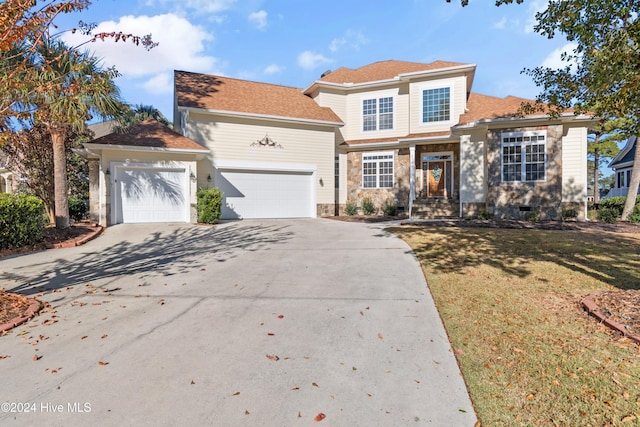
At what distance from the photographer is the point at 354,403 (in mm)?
2711

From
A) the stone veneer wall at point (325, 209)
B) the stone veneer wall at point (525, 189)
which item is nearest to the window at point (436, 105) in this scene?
the stone veneer wall at point (525, 189)

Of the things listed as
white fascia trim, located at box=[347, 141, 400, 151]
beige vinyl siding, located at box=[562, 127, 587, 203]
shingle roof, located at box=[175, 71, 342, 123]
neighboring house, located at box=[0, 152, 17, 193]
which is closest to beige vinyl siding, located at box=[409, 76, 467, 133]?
white fascia trim, located at box=[347, 141, 400, 151]

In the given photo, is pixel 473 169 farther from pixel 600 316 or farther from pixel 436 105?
pixel 600 316

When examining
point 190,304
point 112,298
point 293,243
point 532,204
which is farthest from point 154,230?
point 532,204

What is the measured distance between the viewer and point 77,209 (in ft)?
54.9

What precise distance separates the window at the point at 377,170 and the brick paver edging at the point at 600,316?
44.8 feet

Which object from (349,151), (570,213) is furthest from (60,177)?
(570,213)

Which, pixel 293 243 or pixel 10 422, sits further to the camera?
pixel 293 243

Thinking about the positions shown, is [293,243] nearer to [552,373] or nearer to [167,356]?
[167,356]

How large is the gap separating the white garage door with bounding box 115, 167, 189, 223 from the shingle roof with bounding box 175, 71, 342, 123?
11.6ft

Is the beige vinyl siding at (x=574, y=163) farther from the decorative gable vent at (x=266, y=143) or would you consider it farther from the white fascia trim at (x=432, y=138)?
the decorative gable vent at (x=266, y=143)

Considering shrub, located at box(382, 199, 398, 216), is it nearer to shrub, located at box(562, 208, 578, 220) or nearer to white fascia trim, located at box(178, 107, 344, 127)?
white fascia trim, located at box(178, 107, 344, 127)

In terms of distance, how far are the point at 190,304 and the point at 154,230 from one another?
7849 millimetres

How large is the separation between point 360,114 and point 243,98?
21.4 ft
